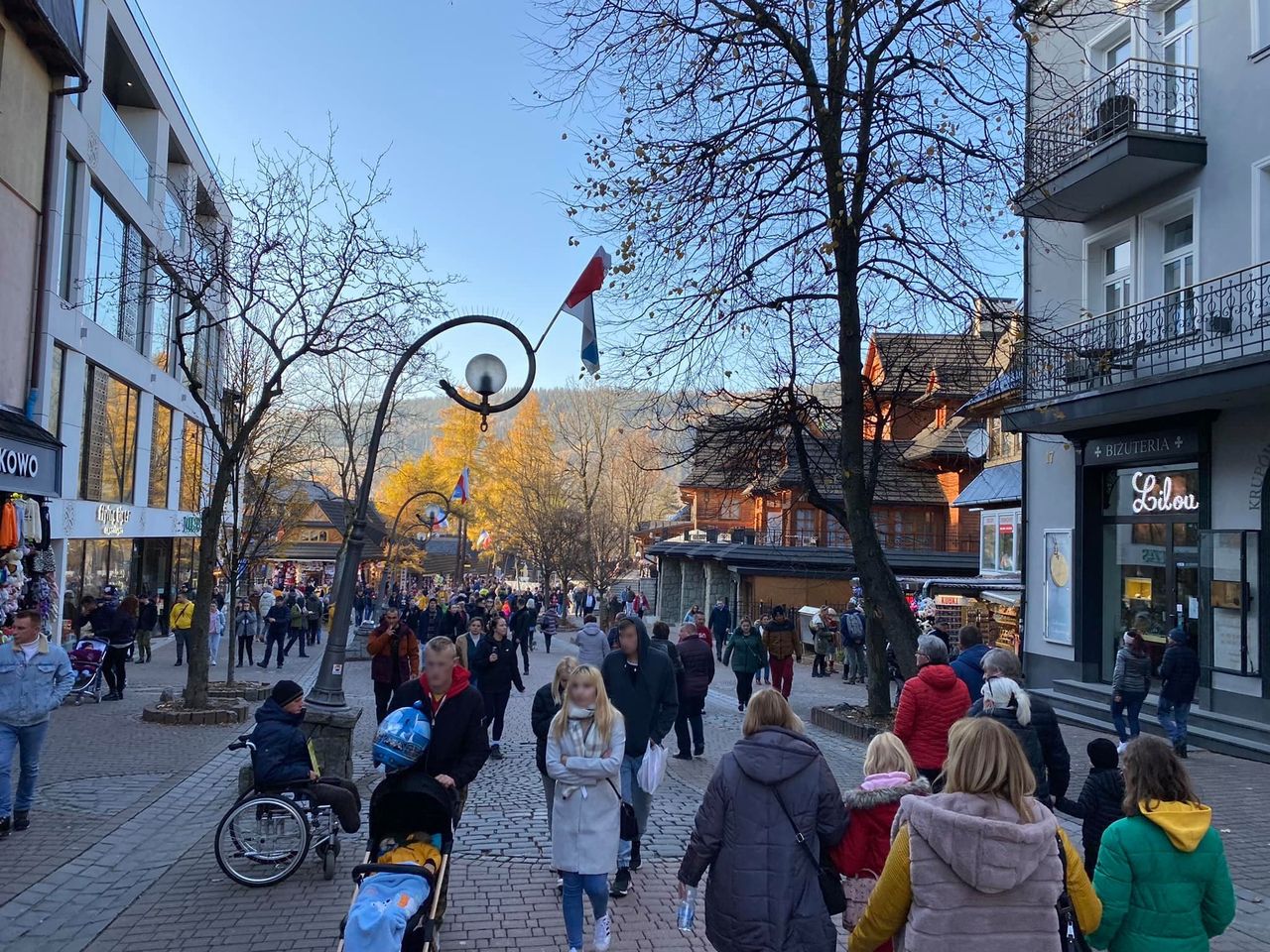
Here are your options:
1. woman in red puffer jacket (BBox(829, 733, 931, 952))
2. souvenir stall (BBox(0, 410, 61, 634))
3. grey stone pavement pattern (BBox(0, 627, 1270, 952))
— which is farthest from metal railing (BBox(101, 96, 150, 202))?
woman in red puffer jacket (BBox(829, 733, 931, 952))

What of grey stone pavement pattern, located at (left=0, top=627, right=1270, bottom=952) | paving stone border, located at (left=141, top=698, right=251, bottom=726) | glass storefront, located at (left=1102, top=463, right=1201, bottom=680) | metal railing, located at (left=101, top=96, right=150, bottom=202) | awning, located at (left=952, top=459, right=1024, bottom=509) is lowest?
paving stone border, located at (left=141, top=698, right=251, bottom=726)

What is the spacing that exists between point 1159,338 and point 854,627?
9.06 metres

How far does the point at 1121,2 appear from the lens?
1495 centimetres

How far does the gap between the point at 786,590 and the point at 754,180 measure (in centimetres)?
2276

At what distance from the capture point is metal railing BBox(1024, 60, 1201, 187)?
14.3 meters

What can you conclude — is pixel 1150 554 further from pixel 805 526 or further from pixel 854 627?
pixel 805 526

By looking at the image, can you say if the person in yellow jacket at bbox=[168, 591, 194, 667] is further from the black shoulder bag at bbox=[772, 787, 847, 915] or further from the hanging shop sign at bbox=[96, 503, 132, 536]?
the black shoulder bag at bbox=[772, 787, 847, 915]

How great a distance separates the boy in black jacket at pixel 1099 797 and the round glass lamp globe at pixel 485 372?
19.1ft

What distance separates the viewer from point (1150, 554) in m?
15.6

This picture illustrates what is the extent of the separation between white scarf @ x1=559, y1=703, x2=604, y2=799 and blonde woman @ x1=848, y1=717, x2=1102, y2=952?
232cm

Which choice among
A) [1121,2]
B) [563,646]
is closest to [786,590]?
[563,646]

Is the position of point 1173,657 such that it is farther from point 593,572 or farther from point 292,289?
point 593,572

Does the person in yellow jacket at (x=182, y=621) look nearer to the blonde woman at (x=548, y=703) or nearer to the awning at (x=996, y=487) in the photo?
the blonde woman at (x=548, y=703)

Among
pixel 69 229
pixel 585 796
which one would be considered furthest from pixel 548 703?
pixel 69 229
